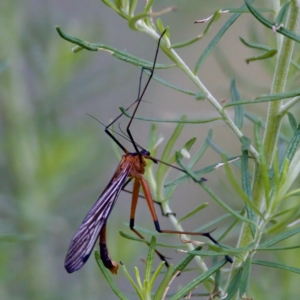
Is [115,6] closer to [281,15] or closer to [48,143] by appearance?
[281,15]

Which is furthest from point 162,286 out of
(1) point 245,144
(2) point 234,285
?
(1) point 245,144

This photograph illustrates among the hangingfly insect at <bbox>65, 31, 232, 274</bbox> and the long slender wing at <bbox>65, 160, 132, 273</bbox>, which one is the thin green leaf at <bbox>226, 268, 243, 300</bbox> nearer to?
the hangingfly insect at <bbox>65, 31, 232, 274</bbox>

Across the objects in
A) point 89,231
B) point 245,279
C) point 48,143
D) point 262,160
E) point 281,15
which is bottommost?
point 245,279

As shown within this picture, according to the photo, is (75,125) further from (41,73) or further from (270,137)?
(270,137)

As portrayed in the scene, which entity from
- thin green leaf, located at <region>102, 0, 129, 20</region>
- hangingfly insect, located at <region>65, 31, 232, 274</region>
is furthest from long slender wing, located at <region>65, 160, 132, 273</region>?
thin green leaf, located at <region>102, 0, 129, 20</region>

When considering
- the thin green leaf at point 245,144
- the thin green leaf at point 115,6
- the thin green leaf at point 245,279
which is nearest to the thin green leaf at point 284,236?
the thin green leaf at point 245,279

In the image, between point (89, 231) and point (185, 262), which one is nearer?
point (185, 262)

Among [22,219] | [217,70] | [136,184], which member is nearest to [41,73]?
[22,219]
